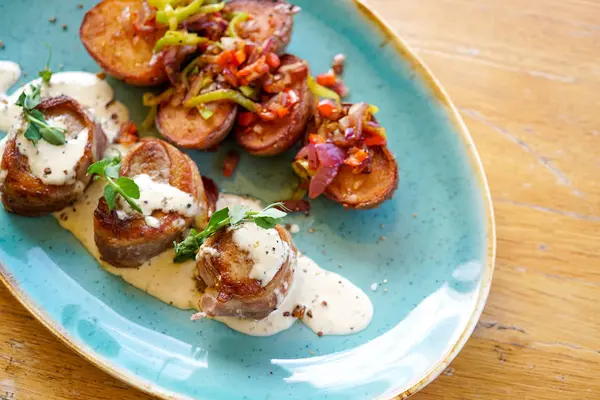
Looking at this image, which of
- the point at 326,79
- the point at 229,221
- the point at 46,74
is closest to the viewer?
the point at 229,221

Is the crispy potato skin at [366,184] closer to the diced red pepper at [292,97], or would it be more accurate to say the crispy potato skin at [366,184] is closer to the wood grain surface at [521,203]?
the diced red pepper at [292,97]

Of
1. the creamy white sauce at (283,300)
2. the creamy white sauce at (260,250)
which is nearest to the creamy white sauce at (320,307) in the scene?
the creamy white sauce at (283,300)

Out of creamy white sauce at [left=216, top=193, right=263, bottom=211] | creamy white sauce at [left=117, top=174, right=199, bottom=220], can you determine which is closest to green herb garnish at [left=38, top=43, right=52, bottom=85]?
creamy white sauce at [left=117, top=174, right=199, bottom=220]

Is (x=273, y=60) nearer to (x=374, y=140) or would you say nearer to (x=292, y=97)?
(x=292, y=97)

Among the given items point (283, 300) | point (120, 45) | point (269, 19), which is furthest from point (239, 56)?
point (283, 300)

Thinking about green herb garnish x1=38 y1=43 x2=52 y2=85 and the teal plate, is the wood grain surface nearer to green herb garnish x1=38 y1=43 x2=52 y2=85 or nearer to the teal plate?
the teal plate

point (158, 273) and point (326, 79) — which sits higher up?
point (326, 79)
